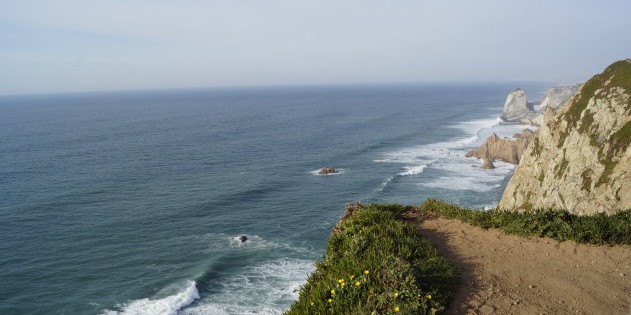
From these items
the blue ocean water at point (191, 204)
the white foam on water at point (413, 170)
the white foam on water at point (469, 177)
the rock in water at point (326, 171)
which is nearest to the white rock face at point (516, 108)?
the blue ocean water at point (191, 204)

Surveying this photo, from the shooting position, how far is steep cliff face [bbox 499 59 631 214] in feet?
104

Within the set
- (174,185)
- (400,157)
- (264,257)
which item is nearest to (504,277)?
(264,257)

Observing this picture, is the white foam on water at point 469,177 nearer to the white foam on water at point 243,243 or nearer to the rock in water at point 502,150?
the rock in water at point 502,150

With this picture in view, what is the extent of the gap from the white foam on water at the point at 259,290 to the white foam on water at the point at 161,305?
29.6 inches

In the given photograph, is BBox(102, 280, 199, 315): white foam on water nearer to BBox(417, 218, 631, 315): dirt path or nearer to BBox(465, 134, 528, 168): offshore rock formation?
BBox(417, 218, 631, 315): dirt path

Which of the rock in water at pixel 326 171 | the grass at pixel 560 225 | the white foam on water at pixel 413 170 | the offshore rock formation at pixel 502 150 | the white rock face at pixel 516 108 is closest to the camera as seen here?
the grass at pixel 560 225

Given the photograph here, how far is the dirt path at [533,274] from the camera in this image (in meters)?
9.89

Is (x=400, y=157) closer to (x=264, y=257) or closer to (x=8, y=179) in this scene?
(x=264, y=257)

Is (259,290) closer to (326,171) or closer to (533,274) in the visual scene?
(533,274)

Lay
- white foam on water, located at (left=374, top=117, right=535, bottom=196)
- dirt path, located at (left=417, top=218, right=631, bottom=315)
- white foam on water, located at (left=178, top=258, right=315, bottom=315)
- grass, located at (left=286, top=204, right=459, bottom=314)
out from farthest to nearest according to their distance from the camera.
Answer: white foam on water, located at (left=374, top=117, right=535, bottom=196) < white foam on water, located at (left=178, top=258, right=315, bottom=315) < dirt path, located at (left=417, top=218, right=631, bottom=315) < grass, located at (left=286, top=204, right=459, bottom=314)

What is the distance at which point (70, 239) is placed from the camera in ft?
141

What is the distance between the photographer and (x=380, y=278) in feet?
34.1

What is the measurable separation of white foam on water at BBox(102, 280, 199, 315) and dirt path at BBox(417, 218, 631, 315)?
21.9 m

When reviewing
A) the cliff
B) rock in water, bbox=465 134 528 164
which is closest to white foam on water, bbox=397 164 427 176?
the cliff
